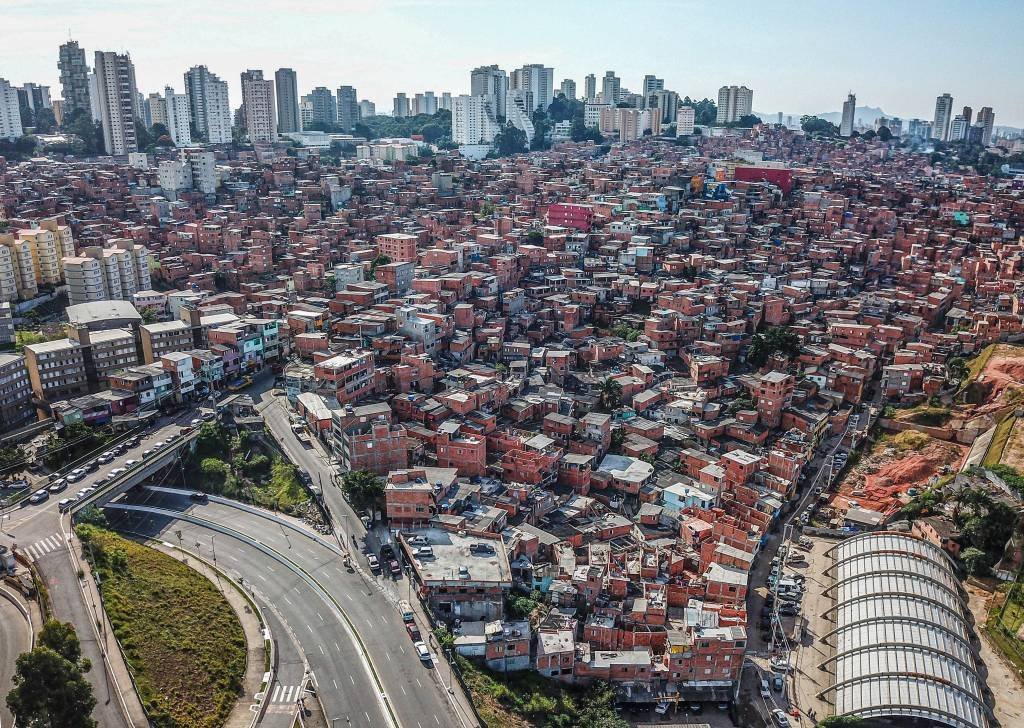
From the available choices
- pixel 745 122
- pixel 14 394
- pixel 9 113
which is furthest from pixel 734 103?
pixel 14 394

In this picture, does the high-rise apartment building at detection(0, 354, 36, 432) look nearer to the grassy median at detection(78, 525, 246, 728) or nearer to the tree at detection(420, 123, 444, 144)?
the grassy median at detection(78, 525, 246, 728)

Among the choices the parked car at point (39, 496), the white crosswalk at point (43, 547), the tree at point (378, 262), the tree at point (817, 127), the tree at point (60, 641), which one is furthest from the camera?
the tree at point (817, 127)

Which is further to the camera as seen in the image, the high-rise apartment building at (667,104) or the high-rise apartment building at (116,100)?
the high-rise apartment building at (667,104)

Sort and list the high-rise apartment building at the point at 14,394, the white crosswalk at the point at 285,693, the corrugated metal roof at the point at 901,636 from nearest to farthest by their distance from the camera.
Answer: the white crosswalk at the point at 285,693 → the corrugated metal roof at the point at 901,636 → the high-rise apartment building at the point at 14,394

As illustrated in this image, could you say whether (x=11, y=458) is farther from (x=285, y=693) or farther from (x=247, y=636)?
(x=285, y=693)

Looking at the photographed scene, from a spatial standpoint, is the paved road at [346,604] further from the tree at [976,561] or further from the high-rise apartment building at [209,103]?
the high-rise apartment building at [209,103]

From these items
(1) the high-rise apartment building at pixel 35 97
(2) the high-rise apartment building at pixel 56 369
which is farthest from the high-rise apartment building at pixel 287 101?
(2) the high-rise apartment building at pixel 56 369

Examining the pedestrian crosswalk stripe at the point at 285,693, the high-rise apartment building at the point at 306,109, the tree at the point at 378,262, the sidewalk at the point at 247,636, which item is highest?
the high-rise apartment building at the point at 306,109

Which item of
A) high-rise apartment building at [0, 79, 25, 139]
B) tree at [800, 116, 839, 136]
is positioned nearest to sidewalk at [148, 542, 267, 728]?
high-rise apartment building at [0, 79, 25, 139]
